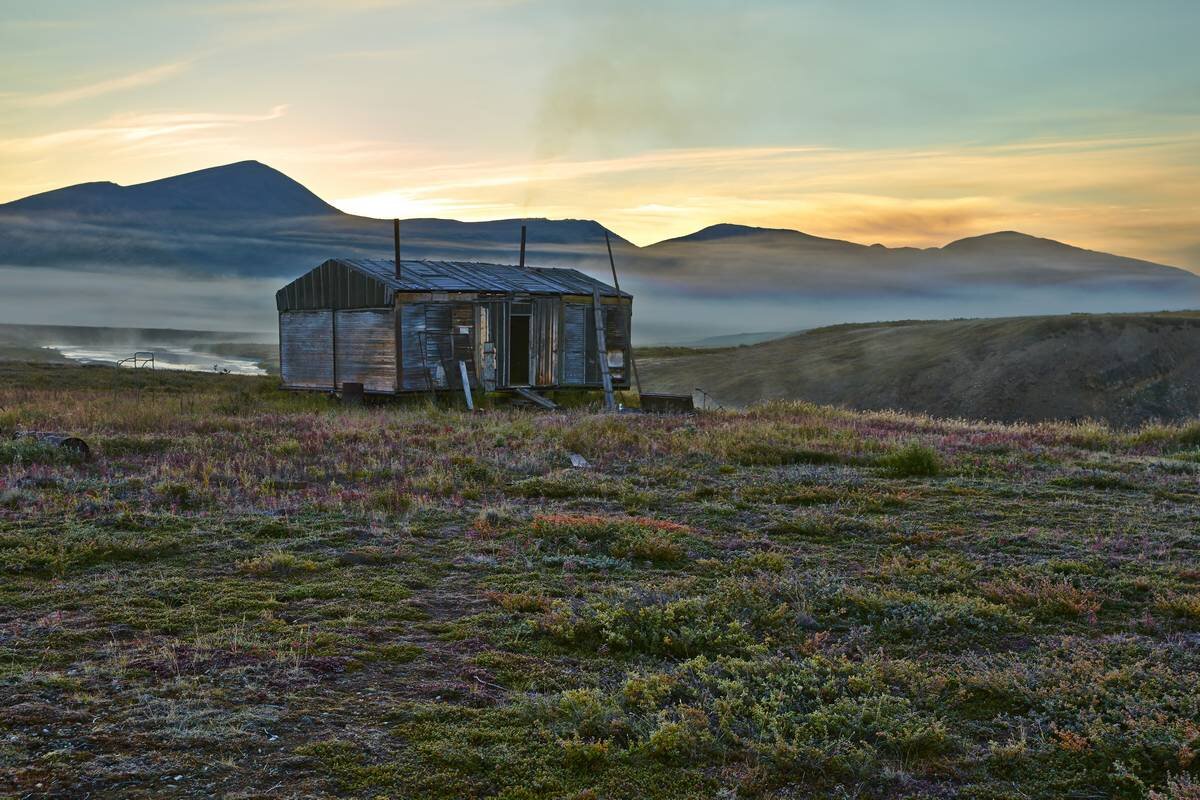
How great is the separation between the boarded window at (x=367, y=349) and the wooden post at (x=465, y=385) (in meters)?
2.17

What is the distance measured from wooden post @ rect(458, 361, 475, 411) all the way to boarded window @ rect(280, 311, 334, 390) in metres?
5.63

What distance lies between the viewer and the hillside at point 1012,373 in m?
37.6

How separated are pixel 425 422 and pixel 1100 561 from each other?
15812mm

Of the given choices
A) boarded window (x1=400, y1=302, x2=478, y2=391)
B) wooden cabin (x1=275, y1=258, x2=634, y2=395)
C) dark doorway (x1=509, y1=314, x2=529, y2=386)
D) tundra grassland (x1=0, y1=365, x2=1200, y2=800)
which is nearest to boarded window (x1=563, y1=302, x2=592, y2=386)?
wooden cabin (x1=275, y1=258, x2=634, y2=395)

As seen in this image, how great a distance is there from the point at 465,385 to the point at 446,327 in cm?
245

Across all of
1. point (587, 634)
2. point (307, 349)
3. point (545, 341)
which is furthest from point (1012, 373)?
point (587, 634)

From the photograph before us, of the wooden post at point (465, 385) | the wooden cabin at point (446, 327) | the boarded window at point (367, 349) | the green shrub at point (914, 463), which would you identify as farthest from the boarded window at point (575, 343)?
the green shrub at point (914, 463)

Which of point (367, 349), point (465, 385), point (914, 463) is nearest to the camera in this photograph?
point (914, 463)

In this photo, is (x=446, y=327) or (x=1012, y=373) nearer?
(x=446, y=327)

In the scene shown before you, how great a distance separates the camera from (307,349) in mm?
33375

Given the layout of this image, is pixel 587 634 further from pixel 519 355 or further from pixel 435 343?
pixel 519 355

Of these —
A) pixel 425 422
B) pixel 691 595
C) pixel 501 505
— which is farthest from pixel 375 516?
pixel 425 422

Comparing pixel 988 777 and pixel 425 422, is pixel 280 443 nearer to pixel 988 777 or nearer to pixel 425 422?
pixel 425 422

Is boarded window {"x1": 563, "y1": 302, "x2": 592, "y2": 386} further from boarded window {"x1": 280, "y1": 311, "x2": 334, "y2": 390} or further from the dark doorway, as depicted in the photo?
boarded window {"x1": 280, "y1": 311, "x2": 334, "y2": 390}
